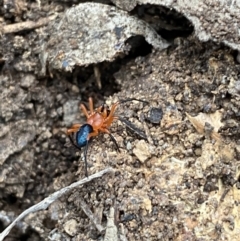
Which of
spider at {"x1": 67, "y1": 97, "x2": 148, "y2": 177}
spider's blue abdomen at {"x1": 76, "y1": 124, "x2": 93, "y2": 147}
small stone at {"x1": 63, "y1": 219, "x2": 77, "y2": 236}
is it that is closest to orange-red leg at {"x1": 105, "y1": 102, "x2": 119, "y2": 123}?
spider at {"x1": 67, "y1": 97, "x2": 148, "y2": 177}

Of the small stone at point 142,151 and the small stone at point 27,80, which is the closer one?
the small stone at point 142,151

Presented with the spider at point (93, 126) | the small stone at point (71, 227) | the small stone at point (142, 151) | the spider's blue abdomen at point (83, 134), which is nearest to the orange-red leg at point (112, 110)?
the spider at point (93, 126)

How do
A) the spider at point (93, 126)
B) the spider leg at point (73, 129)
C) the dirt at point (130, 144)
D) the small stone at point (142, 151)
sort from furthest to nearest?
1. the spider leg at point (73, 129)
2. the spider at point (93, 126)
3. the small stone at point (142, 151)
4. the dirt at point (130, 144)

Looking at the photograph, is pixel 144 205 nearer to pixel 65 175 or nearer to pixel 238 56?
pixel 65 175

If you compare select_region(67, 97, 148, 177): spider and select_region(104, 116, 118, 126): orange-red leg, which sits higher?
select_region(104, 116, 118, 126): orange-red leg

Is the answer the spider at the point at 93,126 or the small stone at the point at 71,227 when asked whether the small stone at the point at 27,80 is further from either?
the small stone at the point at 71,227

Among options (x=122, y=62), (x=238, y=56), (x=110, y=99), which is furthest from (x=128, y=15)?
(x=238, y=56)

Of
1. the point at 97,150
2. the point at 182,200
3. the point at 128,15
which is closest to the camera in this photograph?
the point at 182,200

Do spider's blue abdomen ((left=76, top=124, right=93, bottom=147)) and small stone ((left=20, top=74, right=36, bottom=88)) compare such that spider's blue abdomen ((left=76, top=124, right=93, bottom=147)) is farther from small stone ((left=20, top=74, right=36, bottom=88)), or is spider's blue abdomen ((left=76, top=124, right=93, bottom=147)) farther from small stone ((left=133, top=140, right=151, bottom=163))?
small stone ((left=20, top=74, right=36, bottom=88))
